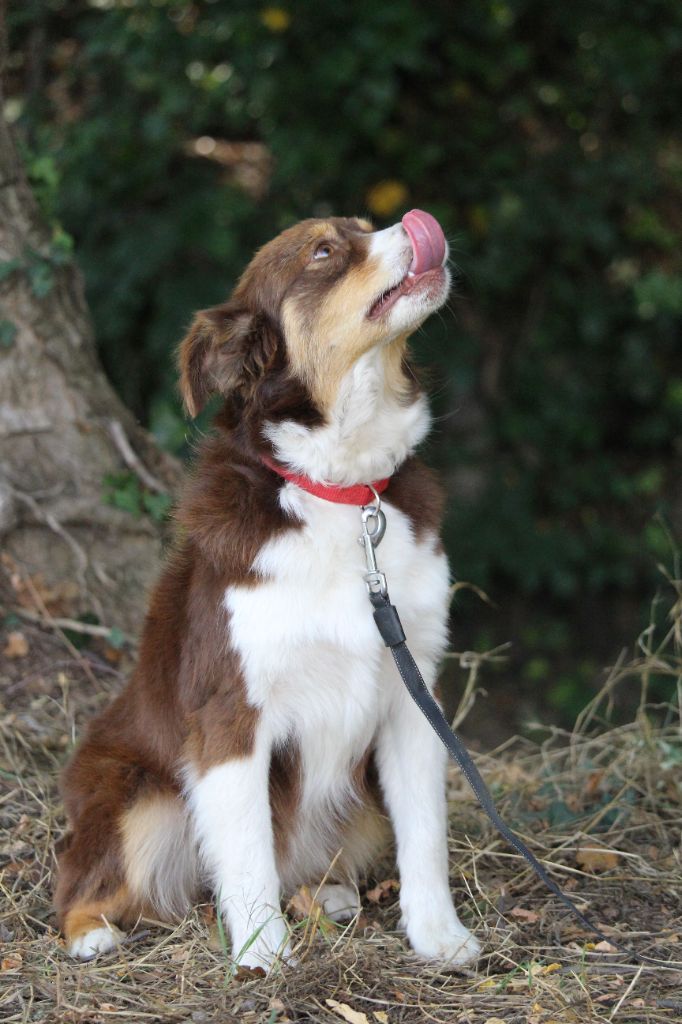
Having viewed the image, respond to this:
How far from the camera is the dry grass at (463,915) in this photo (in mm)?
2500

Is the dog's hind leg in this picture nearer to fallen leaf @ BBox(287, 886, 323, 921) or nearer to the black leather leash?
fallen leaf @ BBox(287, 886, 323, 921)

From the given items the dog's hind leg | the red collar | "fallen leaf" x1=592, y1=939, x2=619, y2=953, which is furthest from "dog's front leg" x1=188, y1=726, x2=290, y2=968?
"fallen leaf" x1=592, y1=939, x2=619, y2=953

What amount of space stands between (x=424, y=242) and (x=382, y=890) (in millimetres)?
1719

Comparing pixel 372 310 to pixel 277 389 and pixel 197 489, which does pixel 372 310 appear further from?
pixel 197 489

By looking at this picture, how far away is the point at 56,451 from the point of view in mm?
4027

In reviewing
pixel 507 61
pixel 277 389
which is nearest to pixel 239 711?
pixel 277 389

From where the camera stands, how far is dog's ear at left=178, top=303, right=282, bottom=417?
9.55 ft

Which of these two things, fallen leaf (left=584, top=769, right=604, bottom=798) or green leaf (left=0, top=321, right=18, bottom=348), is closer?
fallen leaf (left=584, top=769, right=604, bottom=798)

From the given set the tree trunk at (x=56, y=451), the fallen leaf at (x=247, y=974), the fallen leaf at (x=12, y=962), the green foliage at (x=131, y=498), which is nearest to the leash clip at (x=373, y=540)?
the fallen leaf at (x=247, y=974)

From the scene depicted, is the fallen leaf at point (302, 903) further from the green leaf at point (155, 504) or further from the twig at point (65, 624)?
the green leaf at point (155, 504)

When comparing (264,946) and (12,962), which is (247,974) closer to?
(264,946)

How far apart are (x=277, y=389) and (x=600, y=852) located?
1.60 metres

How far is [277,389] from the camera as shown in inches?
115

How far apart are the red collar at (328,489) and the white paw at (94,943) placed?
1.18 m
